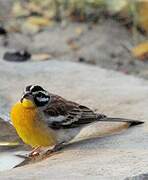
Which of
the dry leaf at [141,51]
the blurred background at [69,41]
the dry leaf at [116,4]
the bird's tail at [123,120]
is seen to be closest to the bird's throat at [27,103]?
the bird's tail at [123,120]

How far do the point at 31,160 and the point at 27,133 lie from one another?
24 cm

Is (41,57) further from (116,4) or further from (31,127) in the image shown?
(31,127)

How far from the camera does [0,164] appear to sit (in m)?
6.65

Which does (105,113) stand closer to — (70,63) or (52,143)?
(52,143)

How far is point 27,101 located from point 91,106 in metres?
1.36

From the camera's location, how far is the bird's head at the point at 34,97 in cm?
672

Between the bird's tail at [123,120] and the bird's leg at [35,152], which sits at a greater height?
the bird's tail at [123,120]

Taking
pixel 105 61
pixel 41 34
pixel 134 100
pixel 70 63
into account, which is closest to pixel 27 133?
pixel 134 100

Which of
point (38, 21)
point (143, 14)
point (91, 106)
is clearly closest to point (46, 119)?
point (91, 106)

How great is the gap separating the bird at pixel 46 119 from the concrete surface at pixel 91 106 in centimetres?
16

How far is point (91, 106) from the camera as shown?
26.1 ft

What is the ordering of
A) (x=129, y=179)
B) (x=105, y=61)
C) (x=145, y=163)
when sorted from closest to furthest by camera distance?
(x=129, y=179) → (x=145, y=163) → (x=105, y=61)

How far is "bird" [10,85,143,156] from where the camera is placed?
263 inches

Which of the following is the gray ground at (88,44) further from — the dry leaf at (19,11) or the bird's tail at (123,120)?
the bird's tail at (123,120)
